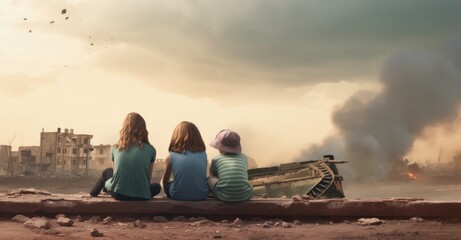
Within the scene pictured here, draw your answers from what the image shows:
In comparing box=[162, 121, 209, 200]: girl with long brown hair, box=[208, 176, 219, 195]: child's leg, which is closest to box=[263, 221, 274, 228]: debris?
box=[208, 176, 219, 195]: child's leg

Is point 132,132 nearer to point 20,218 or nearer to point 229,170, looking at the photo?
point 229,170

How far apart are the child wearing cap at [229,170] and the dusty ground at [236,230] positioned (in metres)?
0.40

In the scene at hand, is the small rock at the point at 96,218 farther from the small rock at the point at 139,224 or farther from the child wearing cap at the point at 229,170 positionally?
the child wearing cap at the point at 229,170

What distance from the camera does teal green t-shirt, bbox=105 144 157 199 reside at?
749cm

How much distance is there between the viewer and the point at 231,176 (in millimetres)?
7504

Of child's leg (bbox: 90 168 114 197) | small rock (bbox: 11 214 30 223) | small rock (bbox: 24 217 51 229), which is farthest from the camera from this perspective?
child's leg (bbox: 90 168 114 197)

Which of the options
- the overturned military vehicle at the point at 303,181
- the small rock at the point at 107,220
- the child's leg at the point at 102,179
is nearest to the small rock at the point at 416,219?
the small rock at the point at 107,220

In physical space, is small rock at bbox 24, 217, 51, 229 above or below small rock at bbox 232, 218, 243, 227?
above

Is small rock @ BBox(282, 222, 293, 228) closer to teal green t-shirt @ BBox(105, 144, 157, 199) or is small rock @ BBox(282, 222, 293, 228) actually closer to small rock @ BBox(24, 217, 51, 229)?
teal green t-shirt @ BBox(105, 144, 157, 199)

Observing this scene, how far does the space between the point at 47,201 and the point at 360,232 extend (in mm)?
4644

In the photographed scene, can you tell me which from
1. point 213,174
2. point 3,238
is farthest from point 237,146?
point 3,238

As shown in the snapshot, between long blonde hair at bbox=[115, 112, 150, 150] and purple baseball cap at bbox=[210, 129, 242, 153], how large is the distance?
1082 mm

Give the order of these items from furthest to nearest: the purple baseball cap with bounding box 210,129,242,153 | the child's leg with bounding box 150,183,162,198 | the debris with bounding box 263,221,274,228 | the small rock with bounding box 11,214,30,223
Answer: the child's leg with bounding box 150,183,162,198 → the purple baseball cap with bounding box 210,129,242,153 → the small rock with bounding box 11,214,30,223 → the debris with bounding box 263,221,274,228

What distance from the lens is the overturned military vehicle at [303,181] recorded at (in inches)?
685
